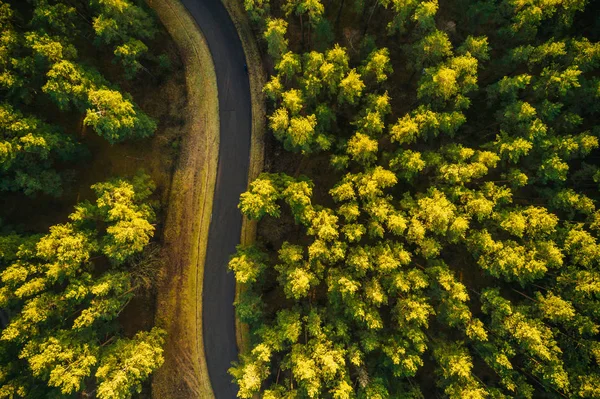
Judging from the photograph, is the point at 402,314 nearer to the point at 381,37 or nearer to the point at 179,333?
the point at 179,333

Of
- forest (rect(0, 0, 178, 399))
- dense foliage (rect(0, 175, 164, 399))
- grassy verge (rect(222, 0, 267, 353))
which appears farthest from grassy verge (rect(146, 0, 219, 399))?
dense foliage (rect(0, 175, 164, 399))

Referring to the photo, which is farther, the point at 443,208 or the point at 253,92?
the point at 253,92

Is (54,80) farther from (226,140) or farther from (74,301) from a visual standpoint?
(74,301)

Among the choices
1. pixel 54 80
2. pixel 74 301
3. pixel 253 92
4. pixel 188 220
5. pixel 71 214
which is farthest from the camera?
pixel 188 220

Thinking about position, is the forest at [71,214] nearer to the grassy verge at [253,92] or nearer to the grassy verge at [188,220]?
the grassy verge at [188,220]

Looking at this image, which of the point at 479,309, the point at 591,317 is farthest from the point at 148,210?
the point at 591,317

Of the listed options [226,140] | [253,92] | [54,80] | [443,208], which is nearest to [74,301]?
[54,80]

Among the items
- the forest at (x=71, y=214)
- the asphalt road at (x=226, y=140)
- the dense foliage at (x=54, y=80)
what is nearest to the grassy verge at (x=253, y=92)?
the asphalt road at (x=226, y=140)
